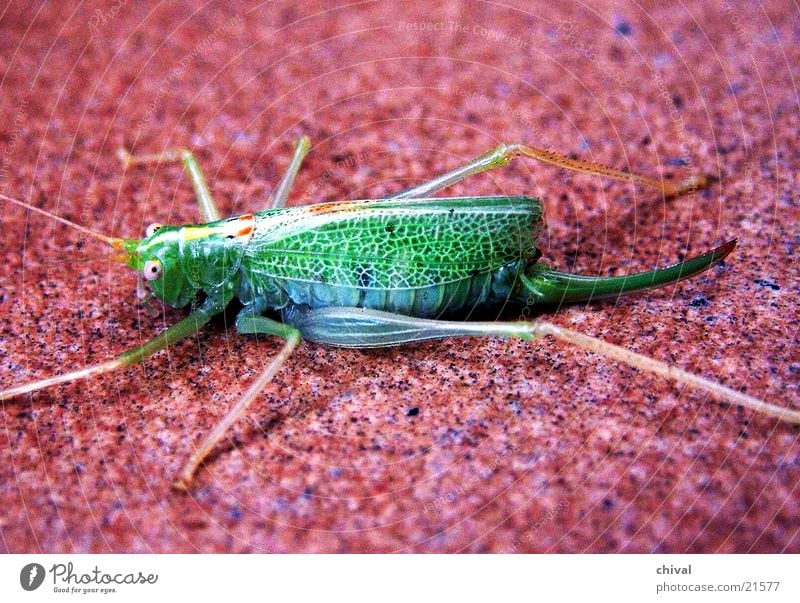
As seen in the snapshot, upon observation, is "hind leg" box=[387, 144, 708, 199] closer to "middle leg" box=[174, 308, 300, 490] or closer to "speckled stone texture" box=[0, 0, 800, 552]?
"speckled stone texture" box=[0, 0, 800, 552]

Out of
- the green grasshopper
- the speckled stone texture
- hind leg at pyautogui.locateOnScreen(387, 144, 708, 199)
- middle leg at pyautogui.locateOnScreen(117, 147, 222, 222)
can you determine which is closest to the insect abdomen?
the green grasshopper

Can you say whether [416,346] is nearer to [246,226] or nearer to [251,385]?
[251,385]

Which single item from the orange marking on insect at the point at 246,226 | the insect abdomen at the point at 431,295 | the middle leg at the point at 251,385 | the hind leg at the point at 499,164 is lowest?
the middle leg at the point at 251,385

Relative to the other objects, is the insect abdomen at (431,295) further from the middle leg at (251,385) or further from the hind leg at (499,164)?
the hind leg at (499,164)

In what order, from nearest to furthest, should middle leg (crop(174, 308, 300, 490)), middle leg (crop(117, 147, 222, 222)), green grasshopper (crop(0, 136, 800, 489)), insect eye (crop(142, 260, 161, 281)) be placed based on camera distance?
middle leg (crop(174, 308, 300, 490)) < green grasshopper (crop(0, 136, 800, 489)) < insect eye (crop(142, 260, 161, 281)) < middle leg (crop(117, 147, 222, 222))

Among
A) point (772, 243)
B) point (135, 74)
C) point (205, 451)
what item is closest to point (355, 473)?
point (205, 451)

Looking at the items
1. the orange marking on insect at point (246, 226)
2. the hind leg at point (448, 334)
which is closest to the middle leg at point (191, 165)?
the orange marking on insect at point (246, 226)
